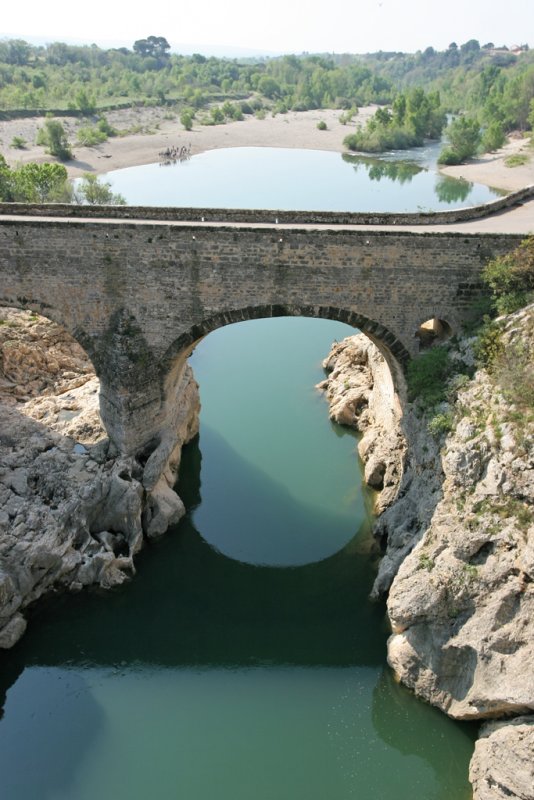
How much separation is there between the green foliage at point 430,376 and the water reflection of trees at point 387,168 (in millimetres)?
38079

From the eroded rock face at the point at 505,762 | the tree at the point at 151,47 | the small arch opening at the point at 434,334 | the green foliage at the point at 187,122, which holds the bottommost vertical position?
the eroded rock face at the point at 505,762

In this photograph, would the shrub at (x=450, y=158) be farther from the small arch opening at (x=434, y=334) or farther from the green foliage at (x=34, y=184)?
the small arch opening at (x=434, y=334)

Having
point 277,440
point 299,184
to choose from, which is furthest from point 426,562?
point 299,184

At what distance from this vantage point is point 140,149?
56719 mm

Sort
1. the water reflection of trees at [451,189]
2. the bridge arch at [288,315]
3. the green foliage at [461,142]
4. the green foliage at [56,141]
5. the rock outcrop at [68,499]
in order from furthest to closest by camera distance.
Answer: the green foliage at [461,142] < the green foliage at [56,141] < the water reflection of trees at [451,189] < the bridge arch at [288,315] < the rock outcrop at [68,499]

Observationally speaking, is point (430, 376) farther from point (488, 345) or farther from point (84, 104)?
point (84, 104)

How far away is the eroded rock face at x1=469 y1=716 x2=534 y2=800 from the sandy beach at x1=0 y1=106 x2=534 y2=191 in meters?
41.6

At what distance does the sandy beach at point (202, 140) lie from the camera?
4809 cm

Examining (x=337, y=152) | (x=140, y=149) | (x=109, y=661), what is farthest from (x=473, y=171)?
(x=109, y=661)

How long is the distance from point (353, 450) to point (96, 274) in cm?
881

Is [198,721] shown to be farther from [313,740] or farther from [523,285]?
[523,285]

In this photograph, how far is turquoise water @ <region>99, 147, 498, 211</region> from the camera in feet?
132

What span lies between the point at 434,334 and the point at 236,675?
831 cm

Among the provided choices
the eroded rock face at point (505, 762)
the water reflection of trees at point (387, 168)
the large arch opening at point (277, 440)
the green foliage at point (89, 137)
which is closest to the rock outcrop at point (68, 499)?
the large arch opening at point (277, 440)
